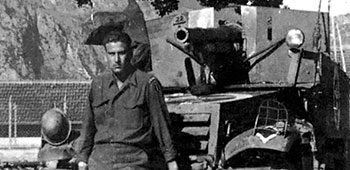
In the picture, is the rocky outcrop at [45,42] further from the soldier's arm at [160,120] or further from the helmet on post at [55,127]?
the soldier's arm at [160,120]

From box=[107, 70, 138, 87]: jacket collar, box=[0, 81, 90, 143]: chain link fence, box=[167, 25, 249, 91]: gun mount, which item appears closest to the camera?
box=[107, 70, 138, 87]: jacket collar

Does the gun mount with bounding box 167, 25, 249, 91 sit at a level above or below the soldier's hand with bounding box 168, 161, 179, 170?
above

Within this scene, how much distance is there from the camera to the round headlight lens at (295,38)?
410 inches

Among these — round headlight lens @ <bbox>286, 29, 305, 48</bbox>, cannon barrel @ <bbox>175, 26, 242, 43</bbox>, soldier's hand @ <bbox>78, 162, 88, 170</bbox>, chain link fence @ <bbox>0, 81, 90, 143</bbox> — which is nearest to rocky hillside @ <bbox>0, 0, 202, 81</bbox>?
chain link fence @ <bbox>0, 81, 90, 143</bbox>

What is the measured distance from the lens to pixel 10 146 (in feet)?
114

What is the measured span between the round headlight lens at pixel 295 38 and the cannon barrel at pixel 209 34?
828 millimetres

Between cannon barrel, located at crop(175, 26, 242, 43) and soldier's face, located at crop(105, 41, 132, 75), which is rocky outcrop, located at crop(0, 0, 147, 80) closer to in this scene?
cannon barrel, located at crop(175, 26, 242, 43)

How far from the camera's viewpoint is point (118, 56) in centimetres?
732

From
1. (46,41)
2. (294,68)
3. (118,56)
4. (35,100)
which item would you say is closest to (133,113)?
(118,56)

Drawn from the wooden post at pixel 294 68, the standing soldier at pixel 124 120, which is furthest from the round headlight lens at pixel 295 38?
the standing soldier at pixel 124 120

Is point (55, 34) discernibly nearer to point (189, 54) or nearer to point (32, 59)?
point (32, 59)

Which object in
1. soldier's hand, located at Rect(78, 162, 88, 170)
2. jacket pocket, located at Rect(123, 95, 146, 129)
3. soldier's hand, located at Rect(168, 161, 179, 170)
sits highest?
jacket pocket, located at Rect(123, 95, 146, 129)

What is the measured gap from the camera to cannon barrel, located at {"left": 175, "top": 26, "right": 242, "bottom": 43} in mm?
10000

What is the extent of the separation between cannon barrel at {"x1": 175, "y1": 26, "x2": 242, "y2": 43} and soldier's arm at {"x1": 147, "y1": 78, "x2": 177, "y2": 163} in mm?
2696
